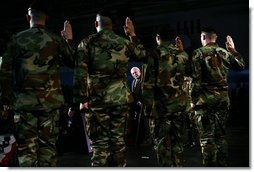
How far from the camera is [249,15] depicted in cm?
305

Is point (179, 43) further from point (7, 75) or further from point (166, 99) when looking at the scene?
point (7, 75)

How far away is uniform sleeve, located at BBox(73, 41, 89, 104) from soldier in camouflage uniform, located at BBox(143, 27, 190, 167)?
1.60 ft

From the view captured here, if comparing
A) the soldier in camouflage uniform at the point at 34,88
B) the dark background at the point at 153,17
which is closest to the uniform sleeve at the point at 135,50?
the soldier in camouflage uniform at the point at 34,88

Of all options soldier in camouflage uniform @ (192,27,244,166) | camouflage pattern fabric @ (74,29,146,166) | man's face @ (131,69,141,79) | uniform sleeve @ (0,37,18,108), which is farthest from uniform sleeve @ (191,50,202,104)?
man's face @ (131,69,141,79)

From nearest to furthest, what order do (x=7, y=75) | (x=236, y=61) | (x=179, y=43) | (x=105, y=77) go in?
(x=7, y=75) < (x=105, y=77) < (x=236, y=61) < (x=179, y=43)

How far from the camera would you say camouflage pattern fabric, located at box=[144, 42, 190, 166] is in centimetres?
275

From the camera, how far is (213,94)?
2938mm

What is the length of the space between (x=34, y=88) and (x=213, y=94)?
1298 mm

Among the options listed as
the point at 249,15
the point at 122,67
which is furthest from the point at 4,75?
the point at 249,15

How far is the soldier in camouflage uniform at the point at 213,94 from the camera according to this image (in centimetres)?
292

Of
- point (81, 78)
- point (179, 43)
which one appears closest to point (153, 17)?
point (179, 43)

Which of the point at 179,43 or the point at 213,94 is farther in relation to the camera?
the point at 179,43

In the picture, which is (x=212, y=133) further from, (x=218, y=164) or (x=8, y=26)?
(x=8, y=26)

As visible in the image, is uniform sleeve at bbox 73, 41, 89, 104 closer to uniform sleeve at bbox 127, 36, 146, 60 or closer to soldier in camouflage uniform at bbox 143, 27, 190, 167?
uniform sleeve at bbox 127, 36, 146, 60
